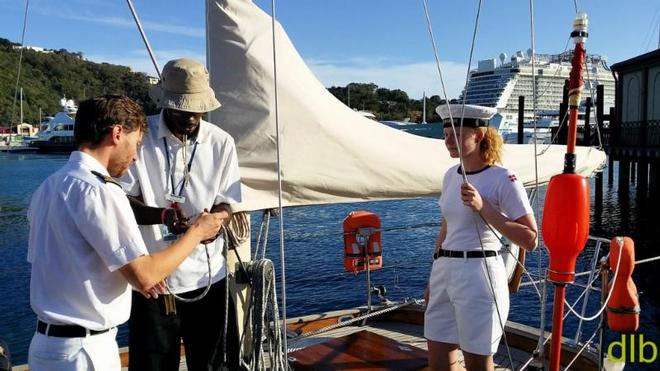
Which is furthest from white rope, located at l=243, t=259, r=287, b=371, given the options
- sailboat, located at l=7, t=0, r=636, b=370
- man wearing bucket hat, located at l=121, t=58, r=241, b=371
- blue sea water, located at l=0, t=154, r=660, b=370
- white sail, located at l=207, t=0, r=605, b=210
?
blue sea water, located at l=0, t=154, r=660, b=370

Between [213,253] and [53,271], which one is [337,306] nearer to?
[213,253]

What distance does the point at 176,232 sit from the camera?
7.87 ft

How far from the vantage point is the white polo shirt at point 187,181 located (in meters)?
2.60

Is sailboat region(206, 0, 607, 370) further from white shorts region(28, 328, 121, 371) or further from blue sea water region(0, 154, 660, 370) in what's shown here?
blue sea water region(0, 154, 660, 370)

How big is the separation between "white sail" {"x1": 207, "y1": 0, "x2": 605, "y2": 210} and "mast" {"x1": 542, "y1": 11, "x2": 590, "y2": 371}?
148 cm

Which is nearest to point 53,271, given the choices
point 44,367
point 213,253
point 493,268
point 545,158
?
point 44,367

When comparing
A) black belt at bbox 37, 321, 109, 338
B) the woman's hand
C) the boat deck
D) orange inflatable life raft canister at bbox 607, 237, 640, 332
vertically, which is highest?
the woman's hand

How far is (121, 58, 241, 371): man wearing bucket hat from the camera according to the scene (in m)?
2.59

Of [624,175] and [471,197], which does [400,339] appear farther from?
[624,175]

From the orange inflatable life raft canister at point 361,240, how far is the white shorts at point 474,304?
2.55 meters

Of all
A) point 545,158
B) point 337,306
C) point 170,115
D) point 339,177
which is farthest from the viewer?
point 337,306

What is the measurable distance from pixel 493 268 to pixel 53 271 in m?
1.87

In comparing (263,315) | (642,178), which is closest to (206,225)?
(263,315)

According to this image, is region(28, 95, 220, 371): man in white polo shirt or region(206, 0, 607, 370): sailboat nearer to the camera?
region(28, 95, 220, 371): man in white polo shirt
